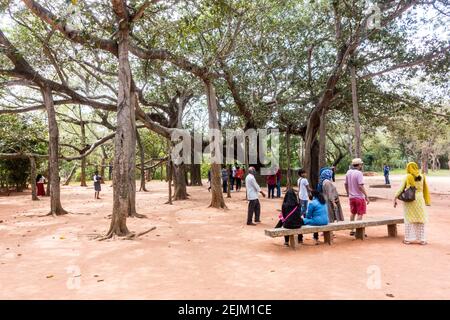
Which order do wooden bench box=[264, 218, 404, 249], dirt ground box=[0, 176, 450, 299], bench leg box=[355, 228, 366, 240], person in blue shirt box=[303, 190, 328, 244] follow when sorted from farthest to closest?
bench leg box=[355, 228, 366, 240] → person in blue shirt box=[303, 190, 328, 244] → wooden bench box=[264, 218, 404, 249] → dirt ground box=[0, 176, 450, 299]

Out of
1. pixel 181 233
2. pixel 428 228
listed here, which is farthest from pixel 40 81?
pixel 428 228

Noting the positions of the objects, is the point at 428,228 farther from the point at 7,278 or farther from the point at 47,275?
the point at 7,278

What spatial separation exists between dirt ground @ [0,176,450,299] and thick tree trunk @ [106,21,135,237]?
0.66 m

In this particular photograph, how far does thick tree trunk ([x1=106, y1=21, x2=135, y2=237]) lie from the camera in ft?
26.5

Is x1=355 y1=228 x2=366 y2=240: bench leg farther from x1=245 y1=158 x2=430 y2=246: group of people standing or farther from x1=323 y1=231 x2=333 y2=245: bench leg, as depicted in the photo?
x1=323 y1=231 x2=333 y2=245: bench leg

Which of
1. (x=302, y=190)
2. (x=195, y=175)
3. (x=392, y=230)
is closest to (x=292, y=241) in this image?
(x=302, y=190)

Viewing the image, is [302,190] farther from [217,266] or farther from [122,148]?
[122,148]

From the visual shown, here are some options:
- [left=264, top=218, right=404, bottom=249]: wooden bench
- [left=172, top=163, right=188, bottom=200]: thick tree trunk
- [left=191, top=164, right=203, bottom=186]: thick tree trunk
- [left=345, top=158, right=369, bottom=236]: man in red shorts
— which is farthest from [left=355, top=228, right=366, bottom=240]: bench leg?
[left=191, top=164, right=203, bottom=186]: thick tree trunk

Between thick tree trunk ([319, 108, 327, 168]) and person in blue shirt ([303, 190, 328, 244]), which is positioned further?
thick tree trunk ([319, 108, 327, 168])

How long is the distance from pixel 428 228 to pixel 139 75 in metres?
14.7

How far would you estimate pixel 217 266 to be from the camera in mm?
5473

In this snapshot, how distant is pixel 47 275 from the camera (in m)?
5.16

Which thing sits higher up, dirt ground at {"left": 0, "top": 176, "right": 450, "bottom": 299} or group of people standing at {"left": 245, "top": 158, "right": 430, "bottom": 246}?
group of people standing at {"left": 245, "top": 158, "right": 430, "bottom": 246}

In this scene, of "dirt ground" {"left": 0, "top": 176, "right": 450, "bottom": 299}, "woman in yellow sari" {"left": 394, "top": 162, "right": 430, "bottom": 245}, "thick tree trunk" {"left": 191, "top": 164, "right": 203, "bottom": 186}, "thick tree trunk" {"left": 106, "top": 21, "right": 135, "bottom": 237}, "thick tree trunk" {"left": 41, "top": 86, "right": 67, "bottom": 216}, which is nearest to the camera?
"dirt ground" {"left": 0, "top": 176, "right": 450, "bottom": 299}
